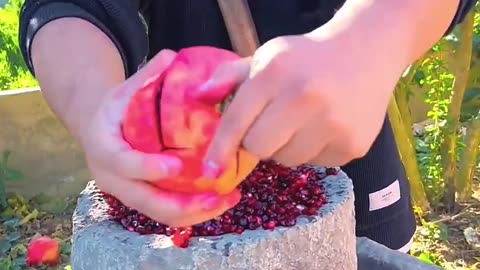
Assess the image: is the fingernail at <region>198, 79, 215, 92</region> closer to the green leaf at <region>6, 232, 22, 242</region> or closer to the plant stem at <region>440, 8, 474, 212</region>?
the plant stem at <region>440, 8, 474, 212</region>

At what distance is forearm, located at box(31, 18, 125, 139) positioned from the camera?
0.71m

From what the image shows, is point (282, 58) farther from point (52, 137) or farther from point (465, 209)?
point (52, 137)

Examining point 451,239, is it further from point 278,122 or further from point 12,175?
point 278,122

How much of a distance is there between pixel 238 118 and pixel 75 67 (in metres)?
0.29

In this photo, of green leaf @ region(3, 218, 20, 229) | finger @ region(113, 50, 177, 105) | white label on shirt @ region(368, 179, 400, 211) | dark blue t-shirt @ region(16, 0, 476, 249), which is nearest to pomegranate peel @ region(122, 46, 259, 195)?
finger @ region(113, 50, 177, 105)

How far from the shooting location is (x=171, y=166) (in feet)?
1.73

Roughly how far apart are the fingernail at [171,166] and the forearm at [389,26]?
0.45 ft

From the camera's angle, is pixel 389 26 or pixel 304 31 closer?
pixel 389 26

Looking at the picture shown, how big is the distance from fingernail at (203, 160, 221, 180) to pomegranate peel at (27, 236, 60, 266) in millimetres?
1586

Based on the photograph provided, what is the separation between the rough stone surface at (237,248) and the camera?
0.65 m

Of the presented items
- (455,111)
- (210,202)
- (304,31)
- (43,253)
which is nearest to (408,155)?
(455,111)

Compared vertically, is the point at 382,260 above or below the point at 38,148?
above

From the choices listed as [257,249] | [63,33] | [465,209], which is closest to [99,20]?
[63,33]

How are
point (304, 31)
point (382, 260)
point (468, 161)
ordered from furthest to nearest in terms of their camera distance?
point (468, 161) → point (304, 31) → point (382, 260)
